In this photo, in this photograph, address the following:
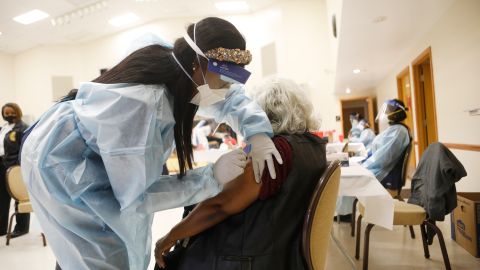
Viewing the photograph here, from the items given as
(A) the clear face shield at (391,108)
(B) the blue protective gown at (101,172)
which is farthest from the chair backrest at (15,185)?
(A) the clear face shield at (391,108)

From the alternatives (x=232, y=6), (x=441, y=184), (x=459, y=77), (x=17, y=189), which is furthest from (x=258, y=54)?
(x=441, y=184)

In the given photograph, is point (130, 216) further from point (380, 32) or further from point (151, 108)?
point (380, 32)

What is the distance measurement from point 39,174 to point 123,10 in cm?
738

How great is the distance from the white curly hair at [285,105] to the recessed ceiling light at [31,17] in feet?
22.7

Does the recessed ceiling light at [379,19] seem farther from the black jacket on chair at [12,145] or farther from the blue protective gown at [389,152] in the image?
the black jacket on chair at [12,145]

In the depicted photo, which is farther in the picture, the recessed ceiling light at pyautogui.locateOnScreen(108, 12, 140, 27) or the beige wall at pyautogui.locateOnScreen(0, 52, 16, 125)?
the beige wall at pyautogui.locateOnScreen(0, 52, 16, 125)

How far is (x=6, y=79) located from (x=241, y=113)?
998 centimetres

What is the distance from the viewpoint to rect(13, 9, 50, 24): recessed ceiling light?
6330mm

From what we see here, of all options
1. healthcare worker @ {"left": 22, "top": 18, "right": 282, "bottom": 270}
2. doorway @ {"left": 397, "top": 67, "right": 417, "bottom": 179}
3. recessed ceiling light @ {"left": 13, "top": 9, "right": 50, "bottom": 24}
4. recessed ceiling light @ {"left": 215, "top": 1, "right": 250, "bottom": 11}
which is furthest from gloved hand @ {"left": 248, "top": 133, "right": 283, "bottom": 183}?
recessed ceiling light @ {"left": 13, "top": 9, "right": 50, "bottom": 24}

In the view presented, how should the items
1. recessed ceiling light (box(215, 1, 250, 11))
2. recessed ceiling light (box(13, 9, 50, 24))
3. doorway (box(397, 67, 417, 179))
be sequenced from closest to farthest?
doorway (box(397, 67, 417, 179))
recessed ceiling light (box(13, 9, 50, 24))
recessed ceiling light (box(215, 1, 250, 11))

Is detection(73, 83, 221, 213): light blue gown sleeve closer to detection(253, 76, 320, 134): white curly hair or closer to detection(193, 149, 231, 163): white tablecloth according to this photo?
detection(253, 76, 320, 134): white curly hair

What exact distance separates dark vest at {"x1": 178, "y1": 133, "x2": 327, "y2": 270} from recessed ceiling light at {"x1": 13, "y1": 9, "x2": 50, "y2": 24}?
7.23 m

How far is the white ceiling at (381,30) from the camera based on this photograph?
123 inches

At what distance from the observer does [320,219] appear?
0.99 m
